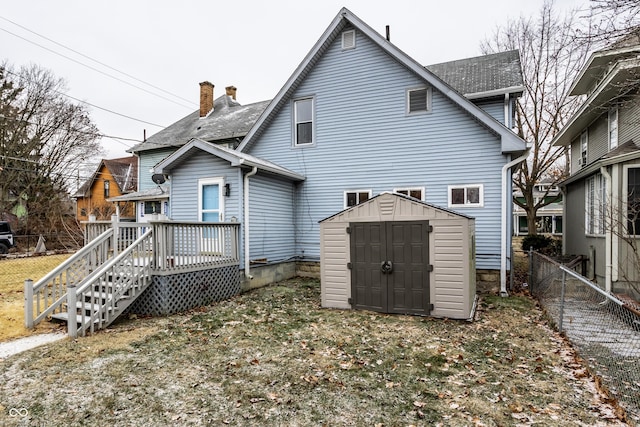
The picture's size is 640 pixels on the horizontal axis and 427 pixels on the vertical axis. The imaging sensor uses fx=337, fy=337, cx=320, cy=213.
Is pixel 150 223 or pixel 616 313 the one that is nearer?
pixel 616 313

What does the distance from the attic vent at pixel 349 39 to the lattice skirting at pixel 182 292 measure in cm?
776

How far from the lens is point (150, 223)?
6.96 m

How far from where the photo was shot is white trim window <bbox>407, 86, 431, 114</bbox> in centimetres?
988

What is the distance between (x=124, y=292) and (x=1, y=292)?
5589mm

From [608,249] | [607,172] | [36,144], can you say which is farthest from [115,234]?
[36,144]

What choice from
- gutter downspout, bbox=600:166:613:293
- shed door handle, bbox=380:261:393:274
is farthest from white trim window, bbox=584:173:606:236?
shed door handle, bbox=380:261:393:274

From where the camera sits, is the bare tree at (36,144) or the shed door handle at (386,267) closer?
the shed door handle at (386,267)

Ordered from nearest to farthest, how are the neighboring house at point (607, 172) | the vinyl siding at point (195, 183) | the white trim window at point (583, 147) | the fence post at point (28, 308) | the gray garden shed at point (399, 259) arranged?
the fence post at point (28, 308) < the gray garden shed at point (399, 259) < the neighboring house at point (607, 172) < the vinyl siding at point (195, 183) < the white trim window at point (583, 147)

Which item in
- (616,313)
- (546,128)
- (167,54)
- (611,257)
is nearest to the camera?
Answer: (616,313)

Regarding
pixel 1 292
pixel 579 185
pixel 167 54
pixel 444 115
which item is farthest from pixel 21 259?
pixel 579 185

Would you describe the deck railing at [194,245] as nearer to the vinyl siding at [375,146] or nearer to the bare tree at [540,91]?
the vinyl siding at [375,146]

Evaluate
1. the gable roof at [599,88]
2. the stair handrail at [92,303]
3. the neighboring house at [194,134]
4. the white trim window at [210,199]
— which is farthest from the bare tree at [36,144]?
the gable roof at [599,88]

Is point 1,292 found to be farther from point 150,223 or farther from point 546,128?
point 546,128

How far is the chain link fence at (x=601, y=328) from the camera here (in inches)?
151
